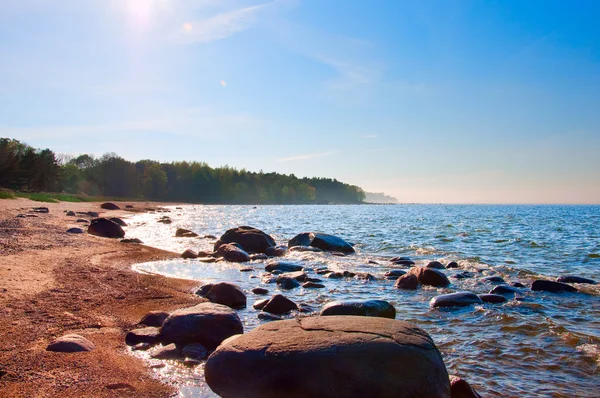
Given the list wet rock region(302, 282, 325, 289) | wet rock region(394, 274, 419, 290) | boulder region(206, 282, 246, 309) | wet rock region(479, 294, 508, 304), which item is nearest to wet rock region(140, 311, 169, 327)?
boulder region(206, 282, 246, 309)

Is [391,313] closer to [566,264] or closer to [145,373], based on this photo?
[145,373]

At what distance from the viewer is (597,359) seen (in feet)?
21.1

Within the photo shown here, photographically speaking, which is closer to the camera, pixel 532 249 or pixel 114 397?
pixel 114 397

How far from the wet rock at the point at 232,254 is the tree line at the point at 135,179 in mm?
53235

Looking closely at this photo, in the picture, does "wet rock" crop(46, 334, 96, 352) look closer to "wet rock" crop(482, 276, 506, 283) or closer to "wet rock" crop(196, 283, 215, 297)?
"wet rock" crop(196, 283, 215, 297)

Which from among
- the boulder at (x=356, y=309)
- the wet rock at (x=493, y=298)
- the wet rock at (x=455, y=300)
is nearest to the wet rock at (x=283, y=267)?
the wet rock at (x=455, y=300)

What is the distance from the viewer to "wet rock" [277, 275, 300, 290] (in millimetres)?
11612

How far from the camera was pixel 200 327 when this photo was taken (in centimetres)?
646

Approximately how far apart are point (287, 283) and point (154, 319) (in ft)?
16.8

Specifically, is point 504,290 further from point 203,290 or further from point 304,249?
point 304,249

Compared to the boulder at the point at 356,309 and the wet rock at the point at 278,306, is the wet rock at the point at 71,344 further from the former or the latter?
the boulder at the point at 356,309

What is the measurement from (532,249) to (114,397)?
2283cm

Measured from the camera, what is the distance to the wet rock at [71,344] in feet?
17.7

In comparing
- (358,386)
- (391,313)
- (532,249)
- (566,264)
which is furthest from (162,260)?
(532,249)
